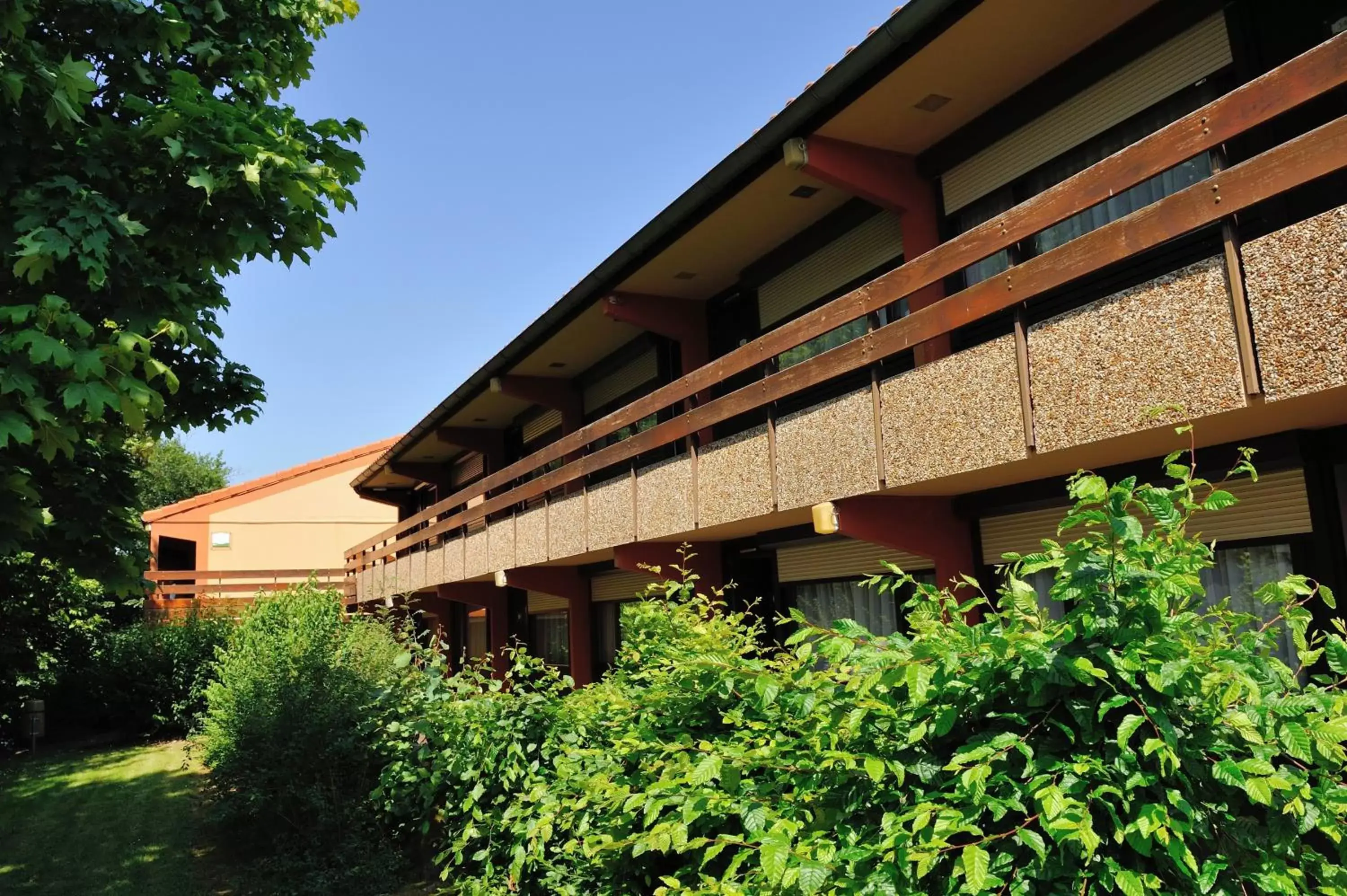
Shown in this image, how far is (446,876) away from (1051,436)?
470 cm

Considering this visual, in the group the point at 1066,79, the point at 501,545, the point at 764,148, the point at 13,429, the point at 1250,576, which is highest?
the point at 764,148

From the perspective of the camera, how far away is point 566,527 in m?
11.9

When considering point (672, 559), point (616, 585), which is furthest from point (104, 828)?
point (672, 559)

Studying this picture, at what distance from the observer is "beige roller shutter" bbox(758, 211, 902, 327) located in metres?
8.72

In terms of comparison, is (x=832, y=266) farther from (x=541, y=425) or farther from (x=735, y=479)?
(x=541, y=425)

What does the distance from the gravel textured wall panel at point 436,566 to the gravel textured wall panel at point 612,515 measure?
21.8 ft

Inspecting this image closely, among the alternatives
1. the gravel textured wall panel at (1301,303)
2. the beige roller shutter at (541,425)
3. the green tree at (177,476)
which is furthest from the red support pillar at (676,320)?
the green tree at (177,476)

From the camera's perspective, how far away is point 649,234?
981cm

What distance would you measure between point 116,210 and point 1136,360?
6.18m

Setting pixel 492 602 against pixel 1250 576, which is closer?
pixel 1250 576

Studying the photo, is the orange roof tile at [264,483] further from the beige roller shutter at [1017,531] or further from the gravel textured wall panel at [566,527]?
the beige roller shutter at [1017,531]

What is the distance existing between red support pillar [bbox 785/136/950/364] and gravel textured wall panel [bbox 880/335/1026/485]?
1.38 meters

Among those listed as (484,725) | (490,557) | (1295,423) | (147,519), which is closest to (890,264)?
(1295,423)

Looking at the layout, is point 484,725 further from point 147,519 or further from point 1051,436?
point 147,519
